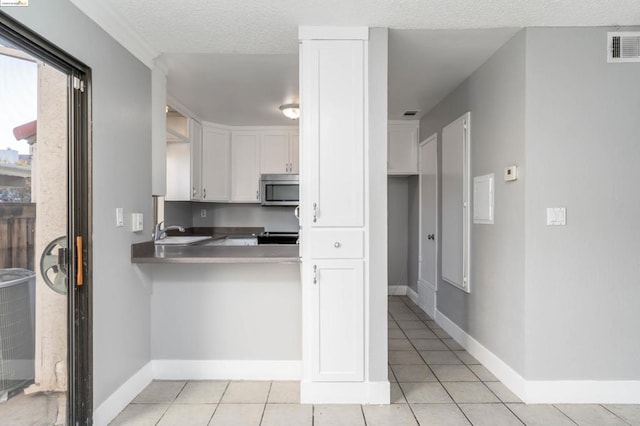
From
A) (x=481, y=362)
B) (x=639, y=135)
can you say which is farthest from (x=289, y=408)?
(x=639, y=135)

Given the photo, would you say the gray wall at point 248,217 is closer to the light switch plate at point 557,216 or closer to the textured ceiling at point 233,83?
the textured ceiling at point 233,83

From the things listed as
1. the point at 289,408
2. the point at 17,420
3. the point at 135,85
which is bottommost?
the point at 289,408

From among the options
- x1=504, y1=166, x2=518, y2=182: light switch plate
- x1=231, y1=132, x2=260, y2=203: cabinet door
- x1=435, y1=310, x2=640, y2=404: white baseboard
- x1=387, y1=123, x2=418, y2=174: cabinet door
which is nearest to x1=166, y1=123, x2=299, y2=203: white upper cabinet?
x1=231, y1=132, x2=260, y2=203: cabinet door

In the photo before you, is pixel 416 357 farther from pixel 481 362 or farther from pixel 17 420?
pixel 17 420

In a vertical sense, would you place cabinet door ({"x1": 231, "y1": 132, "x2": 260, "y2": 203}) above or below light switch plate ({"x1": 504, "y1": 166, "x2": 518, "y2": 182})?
above

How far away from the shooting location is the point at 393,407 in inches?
84.7

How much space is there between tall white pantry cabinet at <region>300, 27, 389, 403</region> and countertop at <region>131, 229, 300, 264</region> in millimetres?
240

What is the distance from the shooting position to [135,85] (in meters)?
2.33

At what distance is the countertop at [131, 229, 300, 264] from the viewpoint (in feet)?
7.16

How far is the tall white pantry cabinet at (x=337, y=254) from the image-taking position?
2.18 meters

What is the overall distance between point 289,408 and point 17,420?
1.30 meters

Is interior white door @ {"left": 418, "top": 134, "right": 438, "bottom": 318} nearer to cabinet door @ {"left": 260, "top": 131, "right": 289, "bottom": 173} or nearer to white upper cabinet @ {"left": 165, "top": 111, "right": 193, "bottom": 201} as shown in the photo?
cabinet door @ {"left": 260, "top": 131, "right": 289, "bottom": 173}

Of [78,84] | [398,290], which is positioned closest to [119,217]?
[78,84]

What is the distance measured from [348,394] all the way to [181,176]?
3041mm
